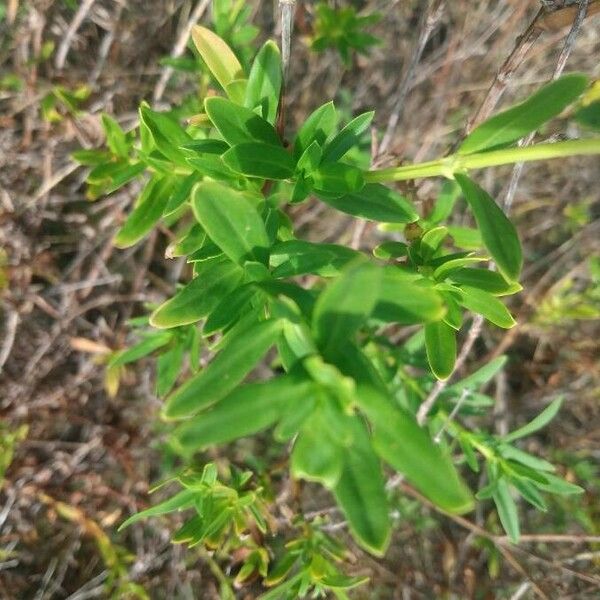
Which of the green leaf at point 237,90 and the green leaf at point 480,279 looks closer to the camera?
the green leaf at point 480,279

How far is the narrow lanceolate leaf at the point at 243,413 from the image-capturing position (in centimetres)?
87

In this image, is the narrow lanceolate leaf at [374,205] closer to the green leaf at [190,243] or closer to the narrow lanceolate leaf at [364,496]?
the green leaf at [190,243]

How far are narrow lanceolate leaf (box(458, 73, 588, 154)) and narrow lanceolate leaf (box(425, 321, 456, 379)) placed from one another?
1.60 feet

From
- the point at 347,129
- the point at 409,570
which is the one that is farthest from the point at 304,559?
the point at 347,129

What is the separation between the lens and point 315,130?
136 centimetres

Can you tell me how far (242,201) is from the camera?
1168mm

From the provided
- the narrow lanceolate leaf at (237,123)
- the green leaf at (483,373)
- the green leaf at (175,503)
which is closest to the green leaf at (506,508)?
the green leaf at (483,373)

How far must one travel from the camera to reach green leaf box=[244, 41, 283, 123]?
1.42 m

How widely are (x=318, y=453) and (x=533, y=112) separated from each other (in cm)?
67

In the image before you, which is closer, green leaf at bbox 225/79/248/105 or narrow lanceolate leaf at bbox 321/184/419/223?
narrow lanceolate leaf at bbox 321/184/419/223

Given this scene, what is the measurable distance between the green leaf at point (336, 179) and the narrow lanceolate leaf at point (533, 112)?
0.84ft

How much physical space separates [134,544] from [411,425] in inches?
99.8

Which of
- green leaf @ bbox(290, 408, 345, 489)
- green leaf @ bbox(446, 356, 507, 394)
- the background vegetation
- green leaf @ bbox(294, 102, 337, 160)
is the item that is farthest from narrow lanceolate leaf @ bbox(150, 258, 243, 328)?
the background vegetation

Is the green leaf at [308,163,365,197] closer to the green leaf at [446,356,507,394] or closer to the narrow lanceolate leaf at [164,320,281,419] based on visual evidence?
the narrow lanceolate leaf at [164,320,281,419]
